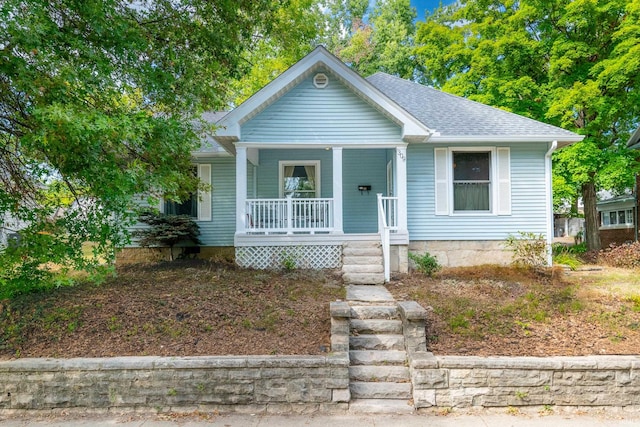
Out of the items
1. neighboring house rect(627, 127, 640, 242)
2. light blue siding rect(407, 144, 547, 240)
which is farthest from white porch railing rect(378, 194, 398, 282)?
neighboring house rect(627, 127, 640, 242)

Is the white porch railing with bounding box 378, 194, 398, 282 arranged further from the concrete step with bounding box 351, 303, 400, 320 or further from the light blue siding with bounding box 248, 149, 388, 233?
the concrete step with bounding box 351, 303, 400, 320

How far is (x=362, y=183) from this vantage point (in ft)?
36.2

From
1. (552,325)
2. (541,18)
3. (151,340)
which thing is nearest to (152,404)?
(151,340)

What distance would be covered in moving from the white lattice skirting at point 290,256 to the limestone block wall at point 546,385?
4551 millimetres

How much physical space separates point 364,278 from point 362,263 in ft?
2.03

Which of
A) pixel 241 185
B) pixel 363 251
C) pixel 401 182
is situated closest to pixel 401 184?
pixel 401 182

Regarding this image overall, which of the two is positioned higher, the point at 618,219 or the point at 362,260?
the point at 618,219

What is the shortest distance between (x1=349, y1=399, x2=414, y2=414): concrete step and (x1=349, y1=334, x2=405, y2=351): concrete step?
0.71 m

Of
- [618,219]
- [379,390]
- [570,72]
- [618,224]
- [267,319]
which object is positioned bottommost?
[379,390]

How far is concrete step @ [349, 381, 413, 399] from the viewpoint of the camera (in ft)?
13.7

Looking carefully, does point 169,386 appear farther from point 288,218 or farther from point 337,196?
point 337,196

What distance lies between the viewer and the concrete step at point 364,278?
747cm

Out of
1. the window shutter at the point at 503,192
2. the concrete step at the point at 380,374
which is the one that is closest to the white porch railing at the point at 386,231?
the window shutter at the point at 503,192

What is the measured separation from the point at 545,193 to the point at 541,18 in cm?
721
